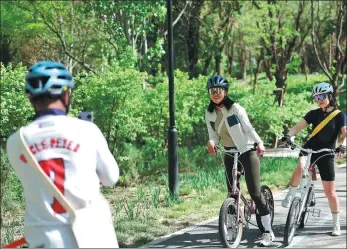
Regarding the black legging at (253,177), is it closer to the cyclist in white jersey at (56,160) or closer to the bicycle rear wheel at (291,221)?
the bicycle rear wheel at (291,221)

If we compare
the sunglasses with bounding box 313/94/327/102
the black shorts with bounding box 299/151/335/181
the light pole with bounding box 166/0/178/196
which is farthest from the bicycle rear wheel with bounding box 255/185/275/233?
the light pole with bounding box 166/0/178/196

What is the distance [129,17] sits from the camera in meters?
17.0

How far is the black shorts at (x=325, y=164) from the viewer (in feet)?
23.2

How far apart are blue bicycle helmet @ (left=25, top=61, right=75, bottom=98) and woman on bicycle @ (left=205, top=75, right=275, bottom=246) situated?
399 centimetres

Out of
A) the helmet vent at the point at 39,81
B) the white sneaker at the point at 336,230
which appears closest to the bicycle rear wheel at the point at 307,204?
the white sneaker at the point at 336,230

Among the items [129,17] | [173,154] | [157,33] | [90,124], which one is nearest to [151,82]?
[129,17]

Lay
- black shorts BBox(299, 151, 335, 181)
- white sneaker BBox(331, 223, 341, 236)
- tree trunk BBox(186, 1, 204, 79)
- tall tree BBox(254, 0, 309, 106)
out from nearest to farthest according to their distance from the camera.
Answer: black shorts BBox(299, 151, 335, 181) → white sneaker BBox(331, 223, 341, 236) → tall tree BBox(254, 0, 309, 106) → tree trunk BBox(186, 1, 204, 79)

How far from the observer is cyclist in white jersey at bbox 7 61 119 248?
2641 mm

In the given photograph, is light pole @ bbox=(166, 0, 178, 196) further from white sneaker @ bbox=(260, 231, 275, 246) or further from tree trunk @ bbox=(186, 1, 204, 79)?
tree trunk @ bbox=(186, 1, 204, 79)

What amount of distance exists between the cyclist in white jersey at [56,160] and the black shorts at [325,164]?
4.80 metres

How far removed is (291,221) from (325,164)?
91 centimetres

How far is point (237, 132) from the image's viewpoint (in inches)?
263

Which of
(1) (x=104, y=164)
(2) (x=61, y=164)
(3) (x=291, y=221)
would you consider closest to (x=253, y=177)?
(3) (x=291, y=221)

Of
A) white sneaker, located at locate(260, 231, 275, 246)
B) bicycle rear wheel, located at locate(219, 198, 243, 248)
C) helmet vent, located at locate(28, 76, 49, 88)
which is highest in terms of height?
helmet vent, located at locate(28, 76, 49, 88)
